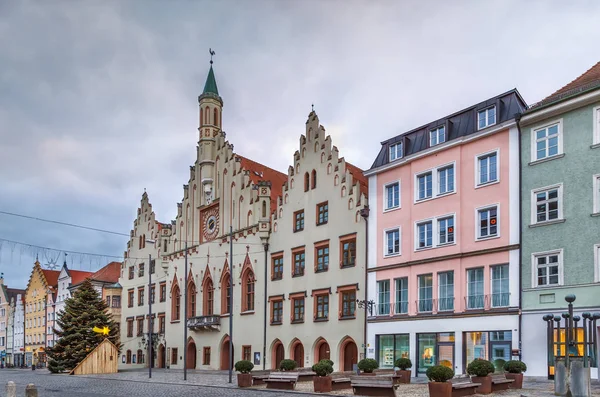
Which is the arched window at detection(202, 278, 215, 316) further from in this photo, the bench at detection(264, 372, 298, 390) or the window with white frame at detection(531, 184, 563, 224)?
the window with white frame at detection(531, 184, 563, 224)

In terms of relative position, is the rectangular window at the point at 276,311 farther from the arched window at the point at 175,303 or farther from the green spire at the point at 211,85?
the green spire at the point at 211,85

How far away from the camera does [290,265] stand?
48750mm

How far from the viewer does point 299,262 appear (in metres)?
48.4

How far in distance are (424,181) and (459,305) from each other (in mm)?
7399

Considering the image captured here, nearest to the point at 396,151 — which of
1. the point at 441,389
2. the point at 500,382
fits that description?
the point at 500,382

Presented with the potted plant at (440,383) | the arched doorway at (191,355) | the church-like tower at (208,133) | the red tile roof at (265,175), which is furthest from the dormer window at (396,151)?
the arched doorway at (191,355)

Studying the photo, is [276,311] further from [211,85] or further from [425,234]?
[211,85]

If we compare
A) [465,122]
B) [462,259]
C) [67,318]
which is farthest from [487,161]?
[67,318]

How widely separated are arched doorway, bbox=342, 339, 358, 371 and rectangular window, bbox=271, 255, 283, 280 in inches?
321

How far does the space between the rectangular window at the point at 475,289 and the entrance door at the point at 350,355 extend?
31.5 ft

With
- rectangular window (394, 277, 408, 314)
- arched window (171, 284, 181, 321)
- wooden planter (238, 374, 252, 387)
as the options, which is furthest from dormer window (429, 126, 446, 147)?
arched window (171, 284, 181, 321)

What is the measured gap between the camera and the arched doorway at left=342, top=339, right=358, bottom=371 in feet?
141

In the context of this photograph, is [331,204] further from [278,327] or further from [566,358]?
[566,358]

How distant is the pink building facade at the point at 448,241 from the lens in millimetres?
34438
